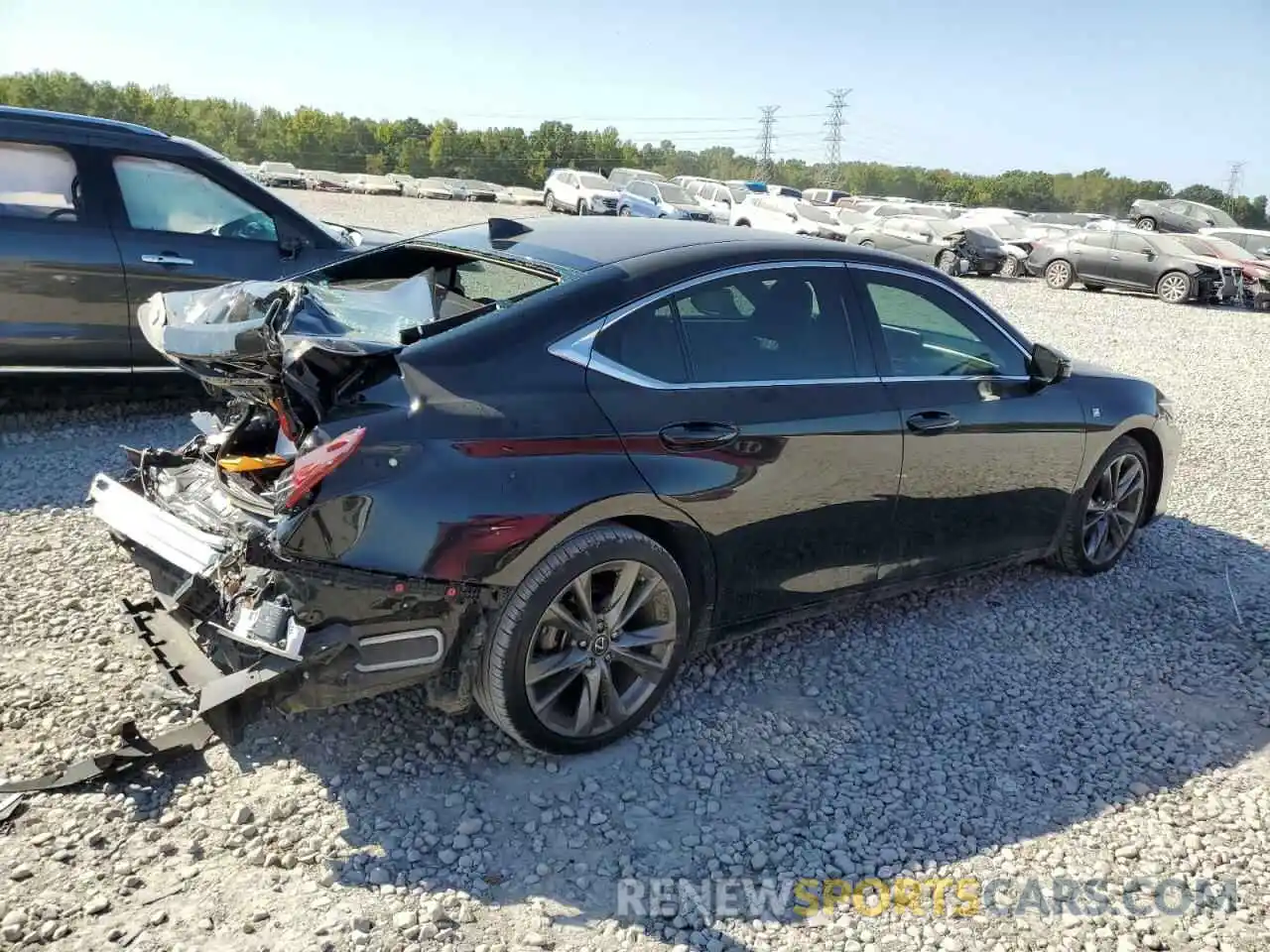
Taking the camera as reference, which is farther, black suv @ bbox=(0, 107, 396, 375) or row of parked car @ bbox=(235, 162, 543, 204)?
row of parked car @ bbox=(235, 162, 543, 204)

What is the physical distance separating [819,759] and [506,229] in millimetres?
2353

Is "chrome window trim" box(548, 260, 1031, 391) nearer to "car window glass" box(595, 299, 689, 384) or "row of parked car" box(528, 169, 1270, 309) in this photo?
"car window glass" box(595, 299, 689, 384)

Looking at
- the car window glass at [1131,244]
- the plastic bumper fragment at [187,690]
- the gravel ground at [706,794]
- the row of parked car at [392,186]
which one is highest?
the row of parked car at [392,186]

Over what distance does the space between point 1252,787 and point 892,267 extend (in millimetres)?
2386

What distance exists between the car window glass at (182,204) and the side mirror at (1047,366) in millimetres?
4882

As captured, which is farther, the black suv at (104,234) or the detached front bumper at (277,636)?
the black suv at (104,234)

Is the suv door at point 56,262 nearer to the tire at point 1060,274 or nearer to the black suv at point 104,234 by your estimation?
the black suv at point 104,234

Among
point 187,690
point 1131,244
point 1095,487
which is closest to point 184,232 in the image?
point 187,690

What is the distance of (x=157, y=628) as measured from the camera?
3221 millimetres

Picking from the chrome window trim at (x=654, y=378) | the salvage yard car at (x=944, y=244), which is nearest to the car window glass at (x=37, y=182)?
the chrome window trim at (x=654, y=378)

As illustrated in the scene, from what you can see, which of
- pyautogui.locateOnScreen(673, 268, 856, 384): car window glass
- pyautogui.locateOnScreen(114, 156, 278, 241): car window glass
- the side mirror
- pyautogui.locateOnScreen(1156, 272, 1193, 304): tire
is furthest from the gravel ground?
pyautogui.locateOnScreen(1156, 272, 1193, 304): tire

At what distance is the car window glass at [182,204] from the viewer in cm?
607

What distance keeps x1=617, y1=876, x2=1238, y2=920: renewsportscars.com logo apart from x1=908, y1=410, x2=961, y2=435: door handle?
175 cm

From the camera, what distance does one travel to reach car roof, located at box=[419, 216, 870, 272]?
3459 millimetres
